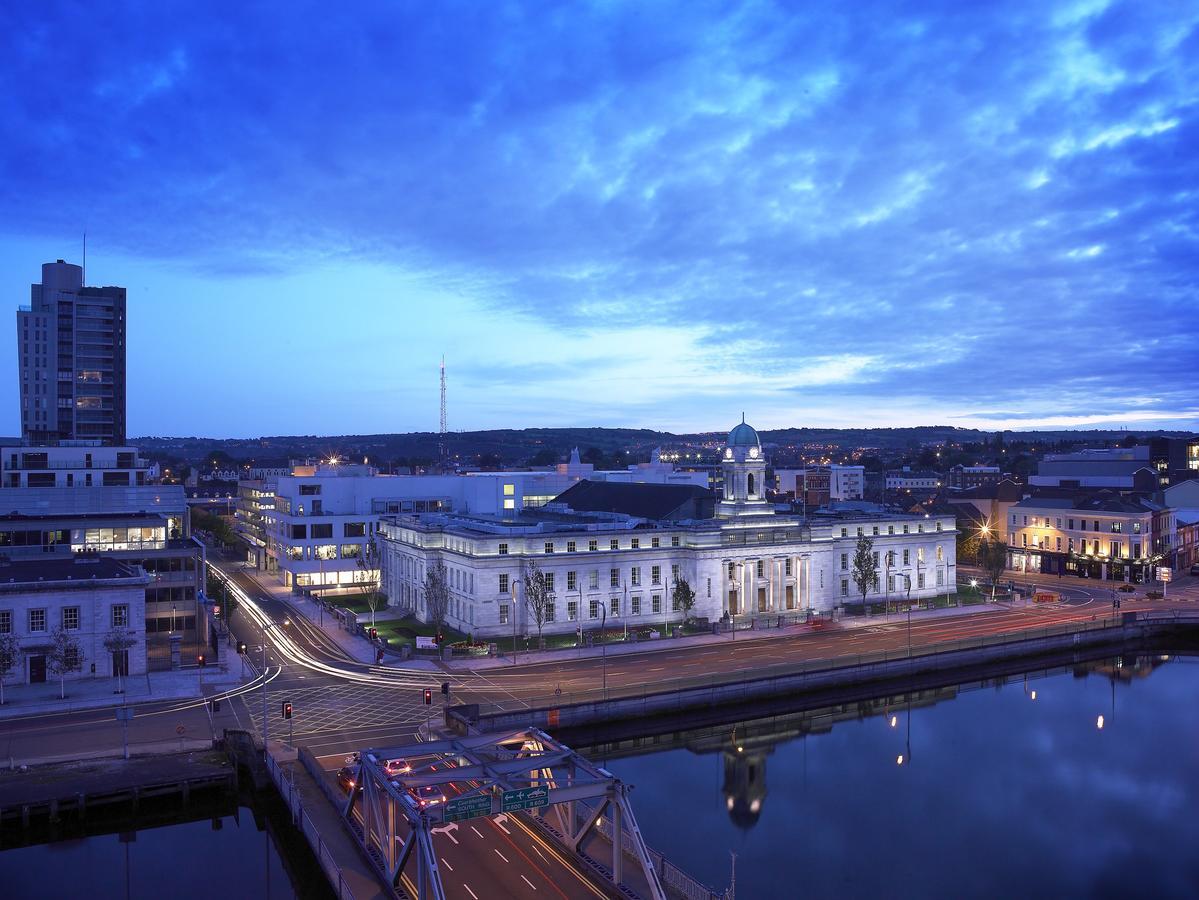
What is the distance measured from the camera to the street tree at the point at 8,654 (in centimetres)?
6344

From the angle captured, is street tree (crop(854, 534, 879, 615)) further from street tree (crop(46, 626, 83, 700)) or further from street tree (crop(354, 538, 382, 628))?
street tree (crop(46, 626, 83, 700))

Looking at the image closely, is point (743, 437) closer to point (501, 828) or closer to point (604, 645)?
point (604, 645)

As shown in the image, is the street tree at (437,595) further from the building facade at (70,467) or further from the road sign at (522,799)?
the road sign at (522,799)

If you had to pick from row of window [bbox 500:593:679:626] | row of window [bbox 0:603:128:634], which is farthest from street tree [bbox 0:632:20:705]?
row of window [bbox 500:593:679:626]

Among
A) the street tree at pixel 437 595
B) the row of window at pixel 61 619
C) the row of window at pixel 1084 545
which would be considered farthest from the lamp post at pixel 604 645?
the row of window at pixel 1084 545

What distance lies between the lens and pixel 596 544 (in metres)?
94.8

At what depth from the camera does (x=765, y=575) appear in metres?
101

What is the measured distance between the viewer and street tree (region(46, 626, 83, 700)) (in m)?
67.1

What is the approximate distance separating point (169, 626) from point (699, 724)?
160 ft

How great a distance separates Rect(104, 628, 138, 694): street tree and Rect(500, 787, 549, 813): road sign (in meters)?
44.7

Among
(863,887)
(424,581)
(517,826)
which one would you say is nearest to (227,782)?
(517,826)

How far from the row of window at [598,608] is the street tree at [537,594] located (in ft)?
2.18

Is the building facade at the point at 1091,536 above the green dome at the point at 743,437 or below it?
below

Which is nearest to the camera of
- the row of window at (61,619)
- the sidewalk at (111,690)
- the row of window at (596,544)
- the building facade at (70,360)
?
the sidewalk at (111,690)
